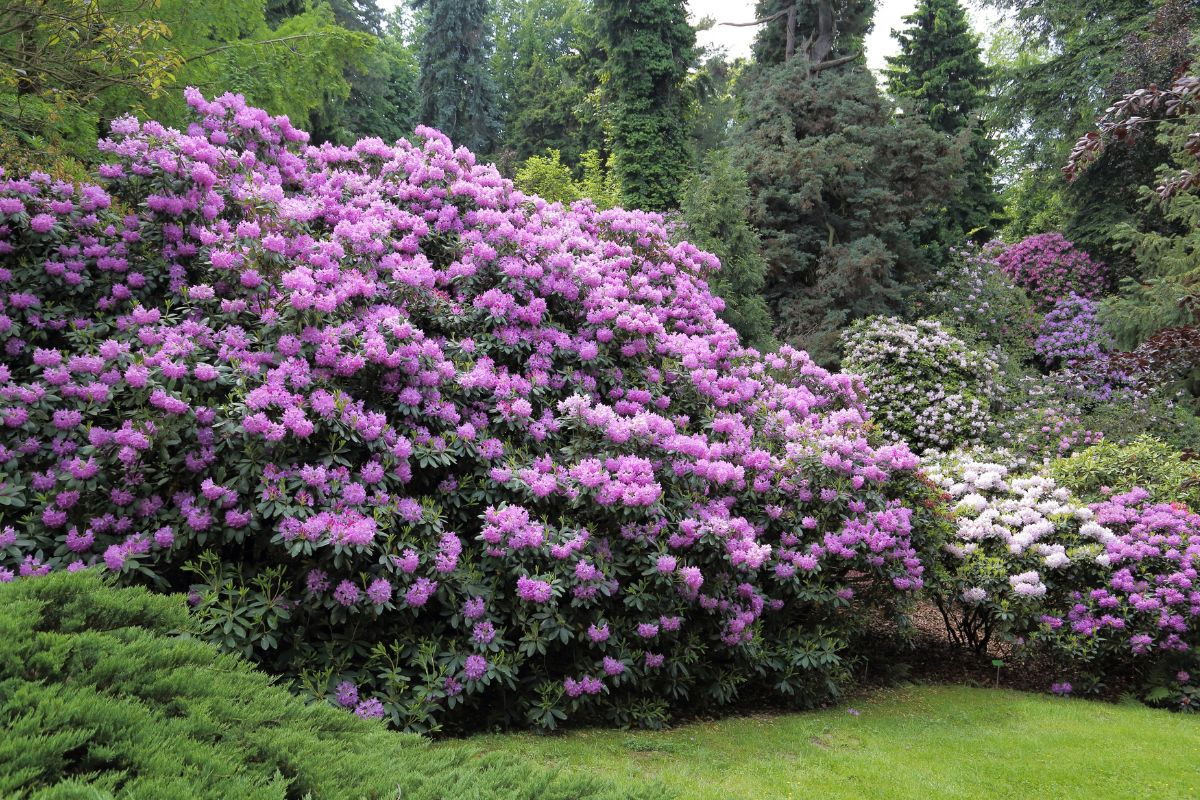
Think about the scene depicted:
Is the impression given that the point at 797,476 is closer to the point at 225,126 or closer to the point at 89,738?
the point at 89,738

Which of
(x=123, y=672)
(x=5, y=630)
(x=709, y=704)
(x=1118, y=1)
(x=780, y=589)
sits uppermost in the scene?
(x=1118, y=1)

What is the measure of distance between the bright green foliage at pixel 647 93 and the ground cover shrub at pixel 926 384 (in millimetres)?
8936

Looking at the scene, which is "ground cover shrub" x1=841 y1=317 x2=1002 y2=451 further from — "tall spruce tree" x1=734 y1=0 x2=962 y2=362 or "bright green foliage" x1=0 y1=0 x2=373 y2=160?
"bright green foliage" x1=0 y1=0 x2=373 y2=160

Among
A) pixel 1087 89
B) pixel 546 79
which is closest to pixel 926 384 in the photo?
pixel 1087 89

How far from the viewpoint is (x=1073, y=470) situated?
6914mm

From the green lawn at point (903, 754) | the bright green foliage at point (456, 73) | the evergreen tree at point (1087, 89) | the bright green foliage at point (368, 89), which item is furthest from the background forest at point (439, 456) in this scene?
the bright green foliage at point (456, 73)

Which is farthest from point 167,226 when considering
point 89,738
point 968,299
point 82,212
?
point 968,299

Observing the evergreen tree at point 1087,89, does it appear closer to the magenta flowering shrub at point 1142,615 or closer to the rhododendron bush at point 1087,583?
the rhododendron bush at point 1087,583

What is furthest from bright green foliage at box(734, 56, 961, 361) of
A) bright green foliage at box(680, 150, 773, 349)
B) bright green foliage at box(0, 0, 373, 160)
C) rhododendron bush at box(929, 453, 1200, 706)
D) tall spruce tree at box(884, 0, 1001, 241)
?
tall spruce tree at box(884, 0, 1001, 241)

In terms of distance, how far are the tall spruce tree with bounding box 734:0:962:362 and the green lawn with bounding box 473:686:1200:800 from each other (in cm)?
774

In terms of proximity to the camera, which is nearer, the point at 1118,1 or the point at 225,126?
the point at 225,126

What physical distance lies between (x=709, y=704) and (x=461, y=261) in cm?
348

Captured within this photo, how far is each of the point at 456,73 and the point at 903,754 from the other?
93.5 ft

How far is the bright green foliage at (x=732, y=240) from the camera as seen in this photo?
9.45 meters
